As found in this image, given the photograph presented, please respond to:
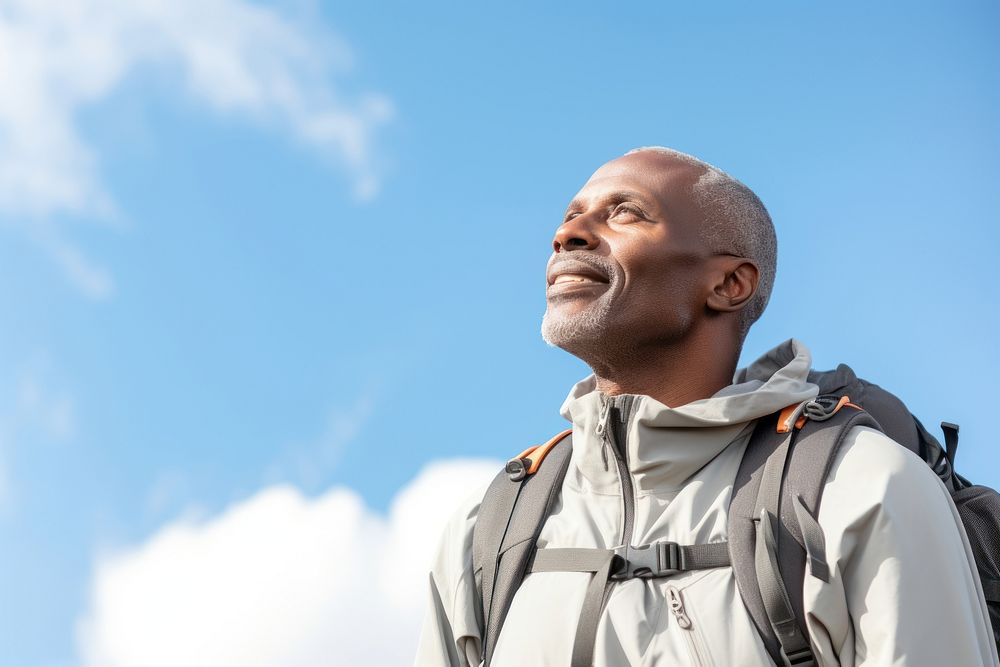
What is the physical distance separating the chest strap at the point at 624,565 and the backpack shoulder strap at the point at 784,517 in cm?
15

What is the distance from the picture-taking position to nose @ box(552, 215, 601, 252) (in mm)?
5410

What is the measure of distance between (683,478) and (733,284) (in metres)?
1.09

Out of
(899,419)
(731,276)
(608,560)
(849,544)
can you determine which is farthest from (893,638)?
(731,276)

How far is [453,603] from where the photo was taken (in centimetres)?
517

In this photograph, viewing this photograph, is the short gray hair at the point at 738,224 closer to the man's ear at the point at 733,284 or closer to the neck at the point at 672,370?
the man's ear at the point at 733,284

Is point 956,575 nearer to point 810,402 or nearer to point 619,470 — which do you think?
point 810,402

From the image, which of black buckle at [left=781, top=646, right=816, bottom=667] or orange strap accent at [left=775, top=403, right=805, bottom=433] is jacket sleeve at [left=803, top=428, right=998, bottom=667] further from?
orange strap accent at [left=775, top=403, right=805, bottom=433]

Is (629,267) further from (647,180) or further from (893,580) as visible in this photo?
(893,580)

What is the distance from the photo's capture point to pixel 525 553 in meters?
4.90

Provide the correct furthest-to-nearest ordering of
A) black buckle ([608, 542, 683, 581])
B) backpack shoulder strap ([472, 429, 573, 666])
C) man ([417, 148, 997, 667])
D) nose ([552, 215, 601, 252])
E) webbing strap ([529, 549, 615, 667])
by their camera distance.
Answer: nose ([552, 215, 601, 252]) → backpack shoulder strap ([472, 429, 573, 666]) → black buckle ([608, 542, 683, 581]) → webbing strap ([529, 549, 615, 667]) → man ([417, 148, 997, 667])

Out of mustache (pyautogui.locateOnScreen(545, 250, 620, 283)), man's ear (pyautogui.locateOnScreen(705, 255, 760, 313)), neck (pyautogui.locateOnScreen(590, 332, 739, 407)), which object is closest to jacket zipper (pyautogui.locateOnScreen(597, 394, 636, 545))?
neck (pyautogui.locateOnScreen(590, 332, 739, 407))

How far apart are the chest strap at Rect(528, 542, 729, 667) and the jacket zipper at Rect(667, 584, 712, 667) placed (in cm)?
11

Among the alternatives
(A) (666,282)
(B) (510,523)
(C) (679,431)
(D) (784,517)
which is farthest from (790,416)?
(B) (510,523)

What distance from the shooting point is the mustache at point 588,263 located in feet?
17.3
